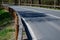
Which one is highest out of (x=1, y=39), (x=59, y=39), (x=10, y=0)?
(x=59, y=39)

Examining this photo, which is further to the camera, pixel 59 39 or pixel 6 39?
pixel 6 39

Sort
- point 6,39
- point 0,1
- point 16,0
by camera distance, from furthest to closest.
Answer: point 16,0 → point 0,1 → point 6,39

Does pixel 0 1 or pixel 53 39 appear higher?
pixel 53 39

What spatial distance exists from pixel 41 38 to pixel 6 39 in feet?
21.4

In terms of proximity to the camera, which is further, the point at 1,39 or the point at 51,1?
the point at 51,1

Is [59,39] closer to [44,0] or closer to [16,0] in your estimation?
[44,0]

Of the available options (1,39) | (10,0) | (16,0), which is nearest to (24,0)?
(16,0)

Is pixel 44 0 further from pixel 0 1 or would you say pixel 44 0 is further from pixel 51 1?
pixel 0 1

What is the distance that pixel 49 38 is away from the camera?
7.27 meters

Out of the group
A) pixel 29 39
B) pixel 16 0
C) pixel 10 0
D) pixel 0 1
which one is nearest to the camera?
pixel 29 39

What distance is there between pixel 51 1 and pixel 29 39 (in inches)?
2145

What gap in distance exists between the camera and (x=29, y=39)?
21.4ft

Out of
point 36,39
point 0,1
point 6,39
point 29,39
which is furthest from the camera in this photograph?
point 0,1

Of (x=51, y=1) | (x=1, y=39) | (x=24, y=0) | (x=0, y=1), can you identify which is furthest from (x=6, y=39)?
(x=24, y=0)
